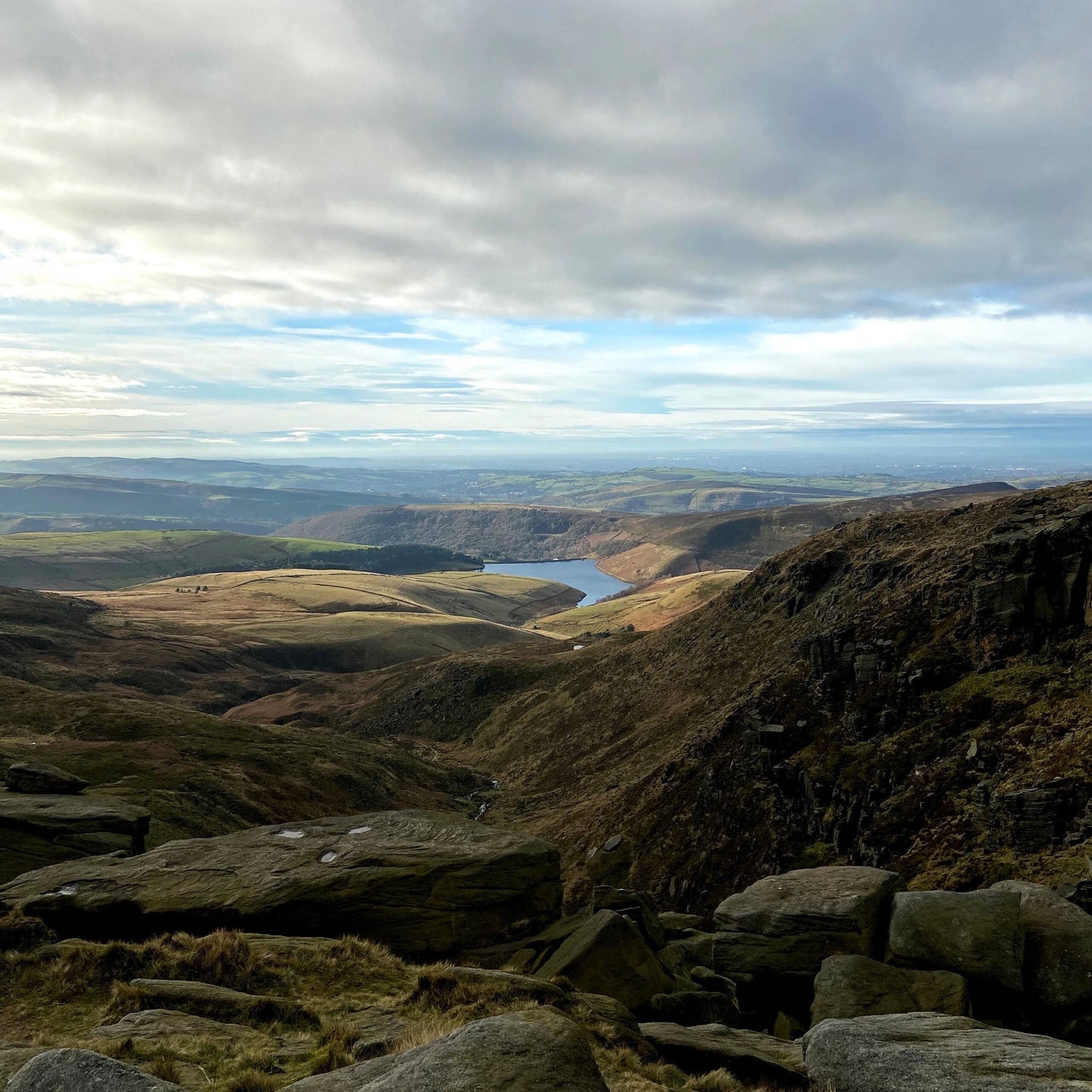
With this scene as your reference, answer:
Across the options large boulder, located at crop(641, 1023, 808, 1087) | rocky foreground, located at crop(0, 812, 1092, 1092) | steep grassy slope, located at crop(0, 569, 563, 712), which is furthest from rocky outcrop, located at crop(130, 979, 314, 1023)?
steep grassy slope, located at crop(0, 569, 563, 712)

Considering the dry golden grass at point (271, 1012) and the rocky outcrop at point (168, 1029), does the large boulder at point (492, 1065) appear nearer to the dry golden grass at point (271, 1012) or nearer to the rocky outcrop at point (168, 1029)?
the dry golden grass at point (271, 1012)

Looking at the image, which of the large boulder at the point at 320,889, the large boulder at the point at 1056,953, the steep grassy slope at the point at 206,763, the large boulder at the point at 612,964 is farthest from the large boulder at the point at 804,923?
the steep grassy slope at the point at 206,763

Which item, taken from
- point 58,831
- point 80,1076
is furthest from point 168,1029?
point 58,831

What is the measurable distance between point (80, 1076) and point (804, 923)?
69.0 feet

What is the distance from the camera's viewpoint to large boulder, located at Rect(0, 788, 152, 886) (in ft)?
99.6

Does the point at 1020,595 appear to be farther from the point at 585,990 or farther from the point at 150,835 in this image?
the point at 150,835

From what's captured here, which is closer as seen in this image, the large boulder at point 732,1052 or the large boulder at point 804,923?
the large boulder at point 732,1052

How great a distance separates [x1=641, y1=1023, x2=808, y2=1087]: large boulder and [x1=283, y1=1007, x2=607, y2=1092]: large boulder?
6.52 meters

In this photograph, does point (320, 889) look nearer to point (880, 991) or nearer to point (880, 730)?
point (880, 991)

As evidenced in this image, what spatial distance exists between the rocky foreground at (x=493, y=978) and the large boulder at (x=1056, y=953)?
0.06m

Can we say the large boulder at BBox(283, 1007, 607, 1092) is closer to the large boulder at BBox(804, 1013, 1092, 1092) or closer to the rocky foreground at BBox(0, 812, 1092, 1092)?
the rocky foreground at BBox(0, 812, 1092, 1092)

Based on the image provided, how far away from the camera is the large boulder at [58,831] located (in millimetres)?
30344

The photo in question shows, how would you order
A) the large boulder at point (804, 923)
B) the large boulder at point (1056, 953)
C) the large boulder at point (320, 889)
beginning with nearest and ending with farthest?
the large boulder at point (1056, 953) → the large boulder at point (804, 923) → the large boulder at point (320, 889)

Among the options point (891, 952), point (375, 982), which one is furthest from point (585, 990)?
point (891, 952)
